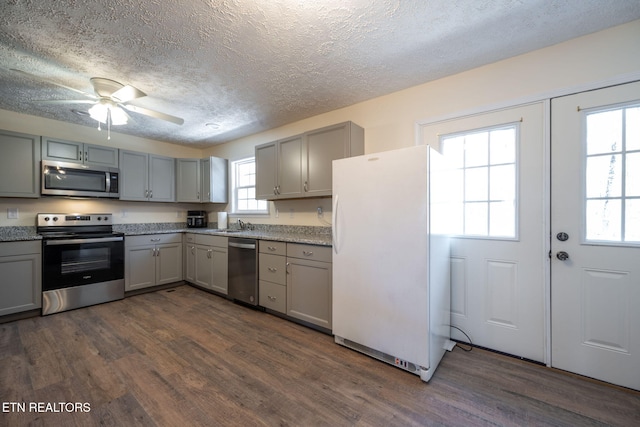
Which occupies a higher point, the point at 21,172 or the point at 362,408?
the point at 21,172

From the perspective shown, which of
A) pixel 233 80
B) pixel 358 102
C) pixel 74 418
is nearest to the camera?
pixel 74 418

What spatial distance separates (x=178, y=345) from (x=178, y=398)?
74 cm

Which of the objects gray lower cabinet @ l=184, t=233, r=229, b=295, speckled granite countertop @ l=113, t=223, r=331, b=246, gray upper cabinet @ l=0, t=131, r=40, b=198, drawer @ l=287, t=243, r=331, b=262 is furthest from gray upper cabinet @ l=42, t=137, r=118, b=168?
drawer @ l=287, t=243, r=331, b=262

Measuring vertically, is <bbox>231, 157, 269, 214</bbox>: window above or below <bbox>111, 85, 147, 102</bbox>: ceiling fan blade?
below

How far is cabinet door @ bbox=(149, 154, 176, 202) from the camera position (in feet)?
13.7

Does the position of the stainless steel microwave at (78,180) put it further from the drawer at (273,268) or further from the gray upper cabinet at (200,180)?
the drawer at (273,268)

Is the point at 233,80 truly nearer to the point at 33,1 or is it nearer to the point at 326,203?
the point at 33,1

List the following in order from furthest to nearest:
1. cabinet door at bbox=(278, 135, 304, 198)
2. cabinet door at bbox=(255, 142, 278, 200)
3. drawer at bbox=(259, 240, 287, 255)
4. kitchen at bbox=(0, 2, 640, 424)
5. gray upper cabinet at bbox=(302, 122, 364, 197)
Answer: cabinet door at bbox=(255, 142, 278, 200)
cabinet door at bbox=(278, 135, 304, 198)
drawer at bbox=(259, 240, 287, 255)
gray upper cabinet at bbox=(302, 122, 364, 197)
kitchen at bbox=(0, 2, 640, 424)

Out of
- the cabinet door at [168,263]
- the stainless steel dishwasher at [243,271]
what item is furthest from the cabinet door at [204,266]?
the stainless steel dishwasher at [243,271]

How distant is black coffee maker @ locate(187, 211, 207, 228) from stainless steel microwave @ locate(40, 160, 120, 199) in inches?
46.0

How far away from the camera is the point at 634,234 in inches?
68.5

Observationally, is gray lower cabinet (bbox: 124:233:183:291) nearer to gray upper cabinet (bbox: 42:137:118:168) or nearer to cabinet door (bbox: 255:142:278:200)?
gray upper cabinet (bbox: 42:137:118:168)

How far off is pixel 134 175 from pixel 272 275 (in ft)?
9.33

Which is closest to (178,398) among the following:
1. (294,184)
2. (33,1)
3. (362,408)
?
(362,408)
